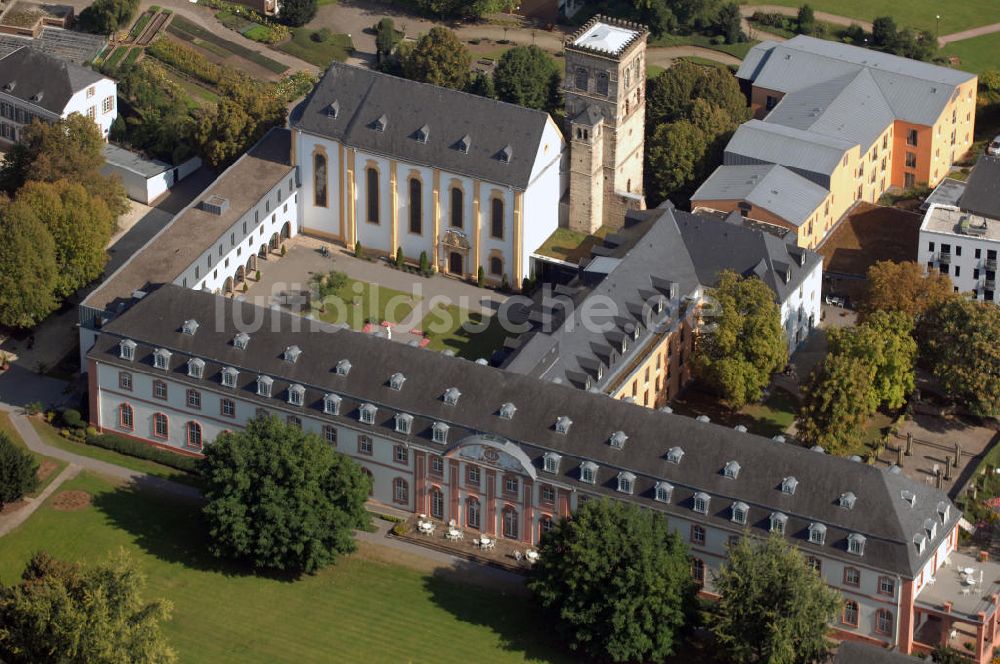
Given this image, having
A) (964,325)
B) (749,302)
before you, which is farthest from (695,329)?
(964,325)

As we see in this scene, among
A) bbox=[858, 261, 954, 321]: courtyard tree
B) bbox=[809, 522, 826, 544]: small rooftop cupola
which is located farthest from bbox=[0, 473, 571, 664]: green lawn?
bbox=[858, 261, 954, 321]: courtyard tree

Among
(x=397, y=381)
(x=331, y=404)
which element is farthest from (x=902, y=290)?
(x=331, y=404)

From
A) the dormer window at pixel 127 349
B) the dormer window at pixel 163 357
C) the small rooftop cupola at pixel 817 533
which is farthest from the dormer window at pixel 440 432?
the small rooftop cupola at pixel 817 533

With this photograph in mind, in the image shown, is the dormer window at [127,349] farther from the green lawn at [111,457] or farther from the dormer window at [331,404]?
the dormer window at [331,404]

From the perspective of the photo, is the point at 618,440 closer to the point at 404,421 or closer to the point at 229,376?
the point at 404,421

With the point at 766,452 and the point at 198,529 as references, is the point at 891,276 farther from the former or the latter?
the point at 198,529
